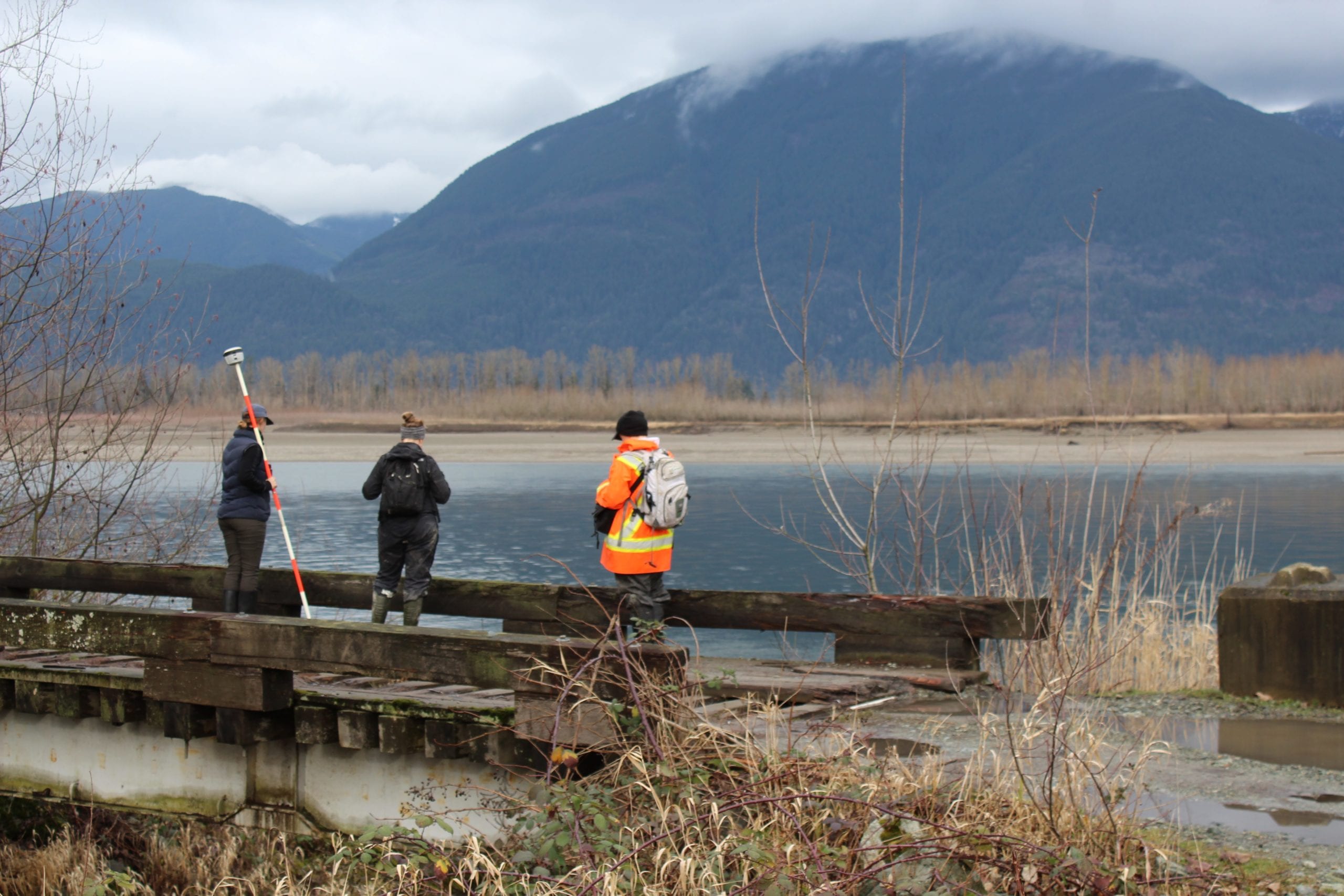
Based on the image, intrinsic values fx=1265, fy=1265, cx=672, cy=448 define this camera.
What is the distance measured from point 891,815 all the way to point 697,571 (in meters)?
22.4

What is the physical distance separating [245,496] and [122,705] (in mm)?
3268

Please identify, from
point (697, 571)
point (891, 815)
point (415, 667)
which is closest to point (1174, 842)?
point (891, 815)

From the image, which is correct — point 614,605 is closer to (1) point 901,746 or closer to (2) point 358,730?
(1) point 901,746

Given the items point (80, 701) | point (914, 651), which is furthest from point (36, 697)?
point (914, 651)

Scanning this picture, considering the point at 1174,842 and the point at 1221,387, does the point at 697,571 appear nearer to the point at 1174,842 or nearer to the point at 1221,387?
the point at 1174,842

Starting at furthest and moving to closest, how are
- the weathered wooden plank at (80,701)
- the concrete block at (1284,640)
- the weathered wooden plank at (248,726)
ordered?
the concrete block at (1284,640), the weathered wooden plank at (80,701), the weathered wooden plank at (248,726)

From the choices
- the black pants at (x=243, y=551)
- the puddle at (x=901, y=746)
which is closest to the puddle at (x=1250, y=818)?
the puddle at (x=901, y=746)

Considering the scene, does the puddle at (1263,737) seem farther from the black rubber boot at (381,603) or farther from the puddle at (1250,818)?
the black rubber boot at (381,603)

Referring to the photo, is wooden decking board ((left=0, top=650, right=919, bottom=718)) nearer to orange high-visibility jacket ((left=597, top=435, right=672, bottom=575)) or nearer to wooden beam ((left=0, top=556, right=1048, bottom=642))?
wooden beam ((left=0, top=556, right=1048, bottom=642))

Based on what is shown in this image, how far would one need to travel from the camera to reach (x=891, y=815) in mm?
4734

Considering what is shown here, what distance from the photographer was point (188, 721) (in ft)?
20.4

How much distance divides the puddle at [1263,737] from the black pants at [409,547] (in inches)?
191

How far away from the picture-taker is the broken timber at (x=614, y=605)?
308 inches

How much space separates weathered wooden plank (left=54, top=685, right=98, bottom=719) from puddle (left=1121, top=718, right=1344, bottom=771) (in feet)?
18.8
